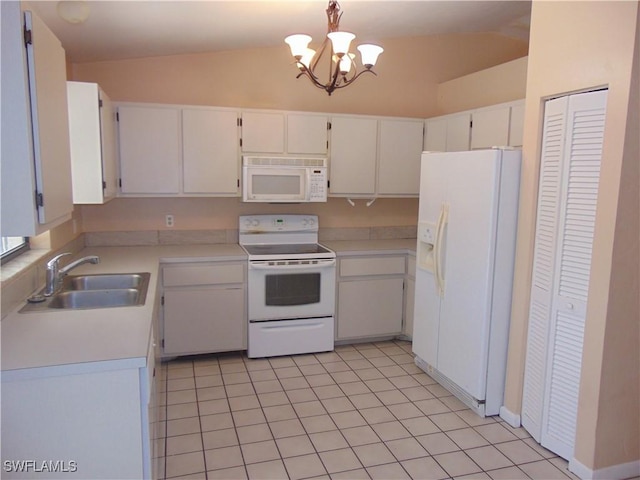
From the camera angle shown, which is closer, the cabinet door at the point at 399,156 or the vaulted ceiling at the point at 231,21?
the vaulted ceiling at the point at 231,21

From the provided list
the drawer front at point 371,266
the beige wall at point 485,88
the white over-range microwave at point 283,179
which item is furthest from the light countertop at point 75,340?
the beige wall at point 485,88

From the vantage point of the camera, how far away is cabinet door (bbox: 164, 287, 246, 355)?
11.6ft

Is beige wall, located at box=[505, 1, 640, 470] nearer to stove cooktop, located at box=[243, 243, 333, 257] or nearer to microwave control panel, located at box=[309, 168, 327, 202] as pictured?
microwave control panel, located at box=[309, 168, 327, 202]

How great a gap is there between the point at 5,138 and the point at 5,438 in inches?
38.9

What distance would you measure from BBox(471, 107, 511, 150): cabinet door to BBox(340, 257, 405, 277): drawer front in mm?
1128

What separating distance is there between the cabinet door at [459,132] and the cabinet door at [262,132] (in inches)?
54.6

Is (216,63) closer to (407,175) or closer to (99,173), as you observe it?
(99,173)

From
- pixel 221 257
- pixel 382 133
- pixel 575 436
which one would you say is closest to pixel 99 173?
pixel 221 257

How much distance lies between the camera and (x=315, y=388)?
326 centimetres

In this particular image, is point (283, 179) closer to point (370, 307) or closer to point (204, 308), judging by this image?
point (204, 308)

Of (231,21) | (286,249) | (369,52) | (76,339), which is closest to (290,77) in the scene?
(231,21)

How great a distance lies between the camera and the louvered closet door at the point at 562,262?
227 cm

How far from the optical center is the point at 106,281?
2.80 metres

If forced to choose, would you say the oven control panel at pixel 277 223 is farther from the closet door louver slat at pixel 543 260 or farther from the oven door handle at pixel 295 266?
the closet door louver slat at pixel 543 260
